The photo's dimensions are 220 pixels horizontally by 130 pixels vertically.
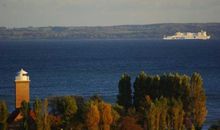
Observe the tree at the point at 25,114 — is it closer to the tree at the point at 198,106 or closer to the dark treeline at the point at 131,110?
the dark treeline at the point at 131,110

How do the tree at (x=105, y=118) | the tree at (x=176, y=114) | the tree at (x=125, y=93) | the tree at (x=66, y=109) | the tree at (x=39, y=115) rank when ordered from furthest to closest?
the tree at (x=125, y=93)
the tree at (x=176, y=114)
the tree at (x=66, y=109)
the tree at (x=105, y=118)
the tree at (x=39, y=115)

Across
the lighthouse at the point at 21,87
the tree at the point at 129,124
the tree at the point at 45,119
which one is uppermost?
the lighthouse at the point at 21,87

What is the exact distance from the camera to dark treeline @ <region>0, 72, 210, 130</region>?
35.3 m

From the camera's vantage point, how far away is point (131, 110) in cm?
3847

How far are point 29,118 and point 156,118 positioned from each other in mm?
6400

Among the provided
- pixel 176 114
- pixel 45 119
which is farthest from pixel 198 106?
pixel 45 119

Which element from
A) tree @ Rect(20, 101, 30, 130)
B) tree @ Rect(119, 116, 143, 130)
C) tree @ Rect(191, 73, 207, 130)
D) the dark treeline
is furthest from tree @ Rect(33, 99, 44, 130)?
tree @ Rect(191, 73, 207, 130)

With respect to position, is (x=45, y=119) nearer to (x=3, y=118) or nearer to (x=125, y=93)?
(x=3, y=118)

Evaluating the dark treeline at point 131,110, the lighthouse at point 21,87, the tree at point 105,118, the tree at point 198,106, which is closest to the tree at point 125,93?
the dark treeline at point 131,110

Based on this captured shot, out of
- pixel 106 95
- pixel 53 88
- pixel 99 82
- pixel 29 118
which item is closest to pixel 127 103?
pixel 29 118

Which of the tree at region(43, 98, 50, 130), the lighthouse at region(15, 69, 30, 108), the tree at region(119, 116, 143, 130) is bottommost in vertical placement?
the tree at region(119, 116, 143, 130)

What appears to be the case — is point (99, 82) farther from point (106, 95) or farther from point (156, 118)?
point (156, 118)

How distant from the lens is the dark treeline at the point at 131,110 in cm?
3528

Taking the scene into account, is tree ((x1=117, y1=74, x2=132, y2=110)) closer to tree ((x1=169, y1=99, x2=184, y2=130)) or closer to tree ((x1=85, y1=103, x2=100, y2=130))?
tree ((x1=169, y1=99, x2=184, y2=130))
